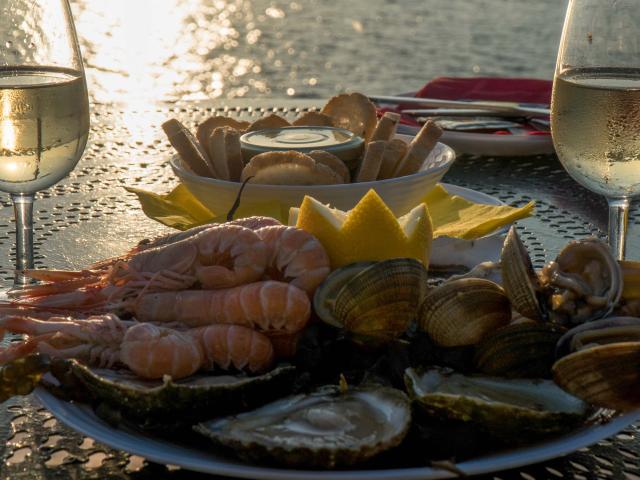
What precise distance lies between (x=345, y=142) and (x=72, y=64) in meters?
0.35

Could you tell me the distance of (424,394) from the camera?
2.37 ft

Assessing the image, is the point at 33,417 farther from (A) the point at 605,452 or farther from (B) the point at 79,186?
(B) the point at 79,186

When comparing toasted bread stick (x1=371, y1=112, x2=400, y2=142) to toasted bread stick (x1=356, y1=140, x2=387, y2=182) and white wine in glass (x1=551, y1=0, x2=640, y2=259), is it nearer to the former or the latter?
A: toasted bread stick (x1=356, y1=140, x2=387, y2=182)

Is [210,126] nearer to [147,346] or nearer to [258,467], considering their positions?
[147,346]

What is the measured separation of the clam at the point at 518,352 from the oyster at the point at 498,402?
0.6 inches

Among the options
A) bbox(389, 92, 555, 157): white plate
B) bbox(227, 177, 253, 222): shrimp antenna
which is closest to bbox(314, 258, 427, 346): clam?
bbox(227, 177, 253, 222): shrimp antenna

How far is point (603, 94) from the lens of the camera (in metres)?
1.05

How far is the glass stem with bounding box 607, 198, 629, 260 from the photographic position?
1104 mm

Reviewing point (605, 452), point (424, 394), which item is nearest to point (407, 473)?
point (424, 394)

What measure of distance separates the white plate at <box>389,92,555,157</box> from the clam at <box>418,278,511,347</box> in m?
0.71

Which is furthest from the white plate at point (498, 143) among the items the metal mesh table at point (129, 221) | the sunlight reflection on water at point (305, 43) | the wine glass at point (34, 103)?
the sunlight reflection on water at point (305, 43)

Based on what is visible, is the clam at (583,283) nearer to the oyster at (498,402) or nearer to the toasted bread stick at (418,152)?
the oyster at (498,402)

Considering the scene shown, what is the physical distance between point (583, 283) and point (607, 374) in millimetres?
125

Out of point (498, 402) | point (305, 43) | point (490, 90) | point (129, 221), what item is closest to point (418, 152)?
point (129, 221)
